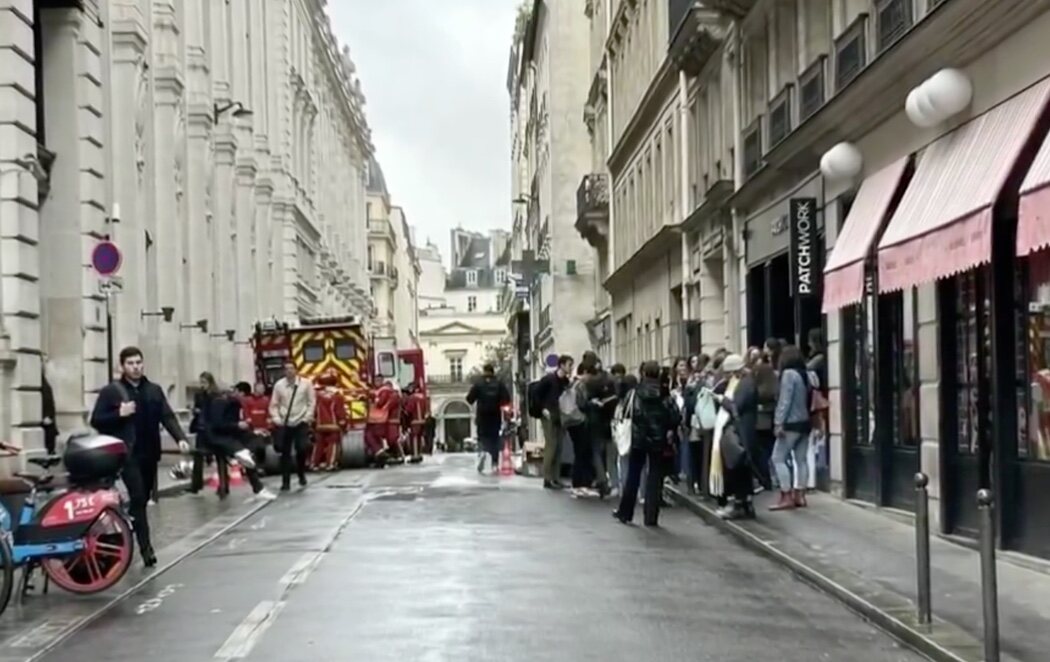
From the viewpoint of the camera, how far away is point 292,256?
58781 mm

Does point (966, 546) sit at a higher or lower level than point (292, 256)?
lower

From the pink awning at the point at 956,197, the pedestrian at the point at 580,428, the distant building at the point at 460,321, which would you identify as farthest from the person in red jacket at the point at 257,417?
the distant building at the point at 460,321

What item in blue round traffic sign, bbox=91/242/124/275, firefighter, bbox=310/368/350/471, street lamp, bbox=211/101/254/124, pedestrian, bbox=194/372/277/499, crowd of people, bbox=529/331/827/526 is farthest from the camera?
street lamp, bbox=211/101/254/124

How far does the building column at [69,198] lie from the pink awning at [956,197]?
1107 centimetres

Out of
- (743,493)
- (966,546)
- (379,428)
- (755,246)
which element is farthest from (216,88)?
(966,546)

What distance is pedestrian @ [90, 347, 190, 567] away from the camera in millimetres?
12938

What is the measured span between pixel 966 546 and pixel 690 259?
18650 millimetres

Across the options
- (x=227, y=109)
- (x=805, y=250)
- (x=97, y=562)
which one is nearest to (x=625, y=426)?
(x=805, y=250)

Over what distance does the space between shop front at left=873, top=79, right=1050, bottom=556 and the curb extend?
5.60 feet

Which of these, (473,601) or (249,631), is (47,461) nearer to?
(249,631)

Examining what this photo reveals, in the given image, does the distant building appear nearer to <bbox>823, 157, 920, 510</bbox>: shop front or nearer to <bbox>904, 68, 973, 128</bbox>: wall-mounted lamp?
<bbox>823, 157, 920, 510</bbox>: shop front

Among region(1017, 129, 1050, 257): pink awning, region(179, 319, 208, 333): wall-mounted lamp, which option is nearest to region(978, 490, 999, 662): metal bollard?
region(1017, 129, 1050, 257): pink awning

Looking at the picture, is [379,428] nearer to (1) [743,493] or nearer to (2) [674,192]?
(2) [674,192]

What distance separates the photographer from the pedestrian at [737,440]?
659 inches
